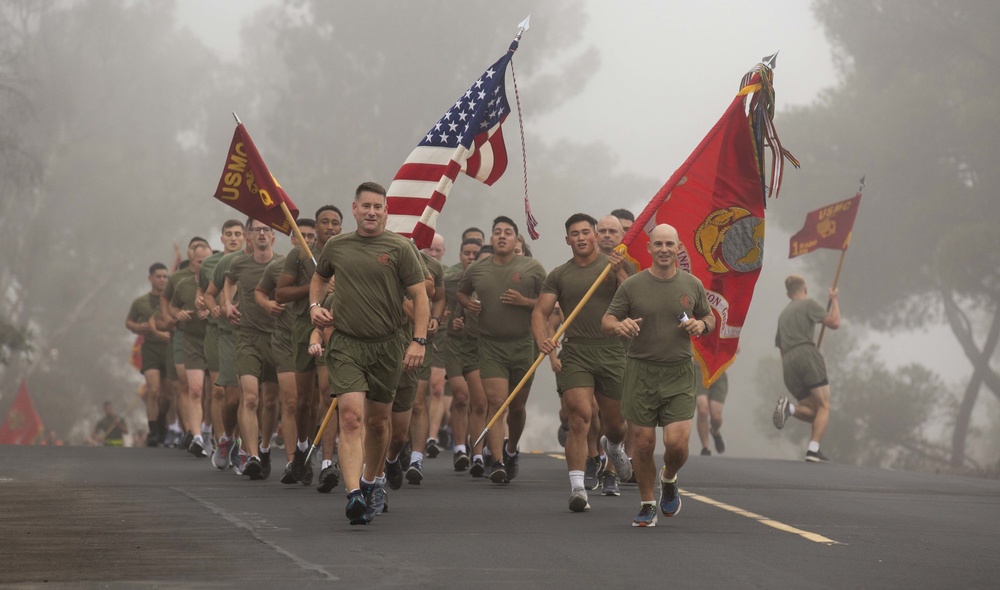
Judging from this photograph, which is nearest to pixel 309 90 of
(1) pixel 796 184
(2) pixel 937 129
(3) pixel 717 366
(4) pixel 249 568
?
(1) pixel 796 184

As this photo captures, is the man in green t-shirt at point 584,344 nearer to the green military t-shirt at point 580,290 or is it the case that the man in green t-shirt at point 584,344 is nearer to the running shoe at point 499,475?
the green military t-shirt at point 580,290

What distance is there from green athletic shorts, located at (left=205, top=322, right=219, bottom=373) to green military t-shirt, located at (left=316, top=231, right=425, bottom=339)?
579 centimetres

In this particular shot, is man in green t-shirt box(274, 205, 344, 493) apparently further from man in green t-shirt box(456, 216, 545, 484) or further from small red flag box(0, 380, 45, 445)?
small red flag box(0, 380, 45, 445)

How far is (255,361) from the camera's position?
14438 millimetres

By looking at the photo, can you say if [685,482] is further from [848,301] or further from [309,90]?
[309,90]

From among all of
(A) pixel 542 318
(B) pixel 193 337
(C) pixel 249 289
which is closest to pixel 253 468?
(C) pixel 249 289

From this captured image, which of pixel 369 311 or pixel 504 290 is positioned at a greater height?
pixel 504 290

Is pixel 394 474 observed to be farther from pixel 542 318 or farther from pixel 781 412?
pixel 781 412

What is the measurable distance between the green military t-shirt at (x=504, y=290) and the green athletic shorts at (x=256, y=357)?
6.05 feet

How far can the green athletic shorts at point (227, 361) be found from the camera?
15.4m

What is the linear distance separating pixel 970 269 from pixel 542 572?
33.0 meters

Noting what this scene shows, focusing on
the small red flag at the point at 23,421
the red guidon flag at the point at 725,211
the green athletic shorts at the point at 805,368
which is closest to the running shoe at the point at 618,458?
the red guidon flag at the point at 725,211

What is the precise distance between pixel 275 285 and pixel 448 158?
2.04 meters

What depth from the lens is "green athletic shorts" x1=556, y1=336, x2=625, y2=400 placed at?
12469mm
